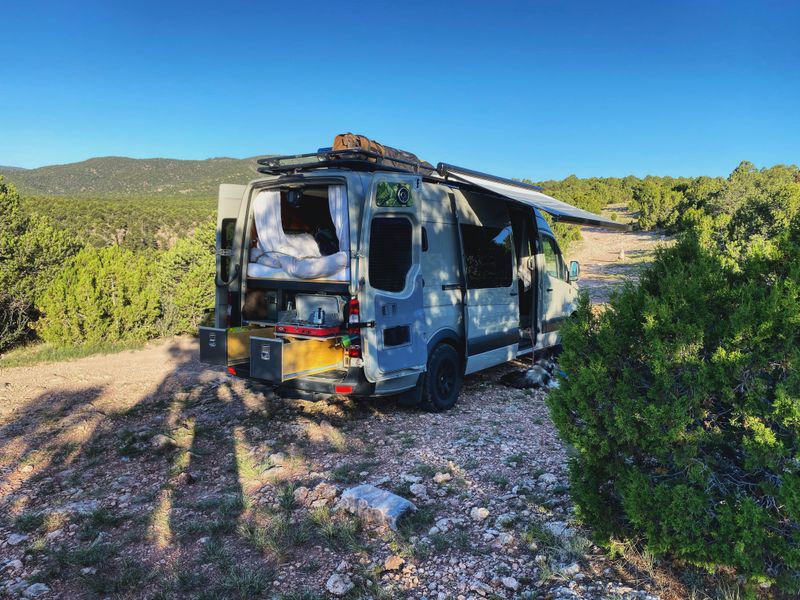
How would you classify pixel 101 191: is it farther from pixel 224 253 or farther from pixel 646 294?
pixel 646 294

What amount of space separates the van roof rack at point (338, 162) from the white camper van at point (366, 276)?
0.05ft

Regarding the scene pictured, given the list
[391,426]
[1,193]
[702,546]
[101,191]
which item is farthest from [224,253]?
[101,191]

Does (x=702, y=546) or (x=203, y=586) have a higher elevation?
(x=702, y=546)

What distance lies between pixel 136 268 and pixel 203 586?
8.84 meters

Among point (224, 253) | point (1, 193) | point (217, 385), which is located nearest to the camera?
point (224, 253)

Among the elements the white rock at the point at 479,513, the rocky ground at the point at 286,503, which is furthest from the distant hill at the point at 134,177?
the white rock at the point at 479,513

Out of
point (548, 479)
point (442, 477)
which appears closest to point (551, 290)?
point (548, 479)

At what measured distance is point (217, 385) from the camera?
717cm

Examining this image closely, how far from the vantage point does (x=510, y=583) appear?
2766mm

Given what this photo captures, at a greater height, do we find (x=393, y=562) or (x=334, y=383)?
(x=334, y=383)

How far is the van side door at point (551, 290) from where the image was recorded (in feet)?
24.4

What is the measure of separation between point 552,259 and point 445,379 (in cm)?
294

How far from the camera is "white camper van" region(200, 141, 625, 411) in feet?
16.3

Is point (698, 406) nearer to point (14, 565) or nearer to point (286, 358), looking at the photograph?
point (286, 358)
